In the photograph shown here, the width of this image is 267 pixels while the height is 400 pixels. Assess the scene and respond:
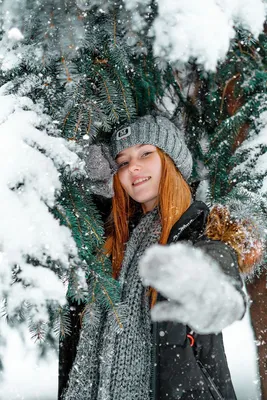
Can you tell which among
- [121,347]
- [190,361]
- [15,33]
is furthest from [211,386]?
[15,33]

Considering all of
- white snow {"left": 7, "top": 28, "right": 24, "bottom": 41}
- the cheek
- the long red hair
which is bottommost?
the long red hair

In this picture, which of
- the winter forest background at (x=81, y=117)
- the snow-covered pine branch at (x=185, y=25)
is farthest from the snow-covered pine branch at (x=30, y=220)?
the snow-covered pine branch at (x=185, y=25)

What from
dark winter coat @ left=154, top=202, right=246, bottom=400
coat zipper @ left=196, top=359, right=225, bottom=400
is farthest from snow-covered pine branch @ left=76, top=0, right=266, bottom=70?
coat zipper @ left=196, top=359, right=225, bottom=400

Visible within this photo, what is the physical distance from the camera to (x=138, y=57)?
1.71 meters

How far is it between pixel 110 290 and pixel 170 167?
608 millimetres

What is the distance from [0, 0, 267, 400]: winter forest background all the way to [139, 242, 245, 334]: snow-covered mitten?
217mm

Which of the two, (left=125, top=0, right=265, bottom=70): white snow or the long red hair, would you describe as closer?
(left=125, top=0, right=265, bottom=70): white snow

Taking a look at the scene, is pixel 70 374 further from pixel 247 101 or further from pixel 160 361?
pixel 247 101

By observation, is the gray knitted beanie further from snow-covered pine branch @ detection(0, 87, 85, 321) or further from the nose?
snow-covered pine branch @ detection(0, 87, 85, 321)

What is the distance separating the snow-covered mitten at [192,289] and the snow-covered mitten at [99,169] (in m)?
0.51

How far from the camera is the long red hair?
75.0 inches

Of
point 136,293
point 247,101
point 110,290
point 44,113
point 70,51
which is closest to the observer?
point 70,51

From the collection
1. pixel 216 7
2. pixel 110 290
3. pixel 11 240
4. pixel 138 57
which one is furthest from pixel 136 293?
pixel 216 7

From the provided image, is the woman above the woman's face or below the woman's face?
below
